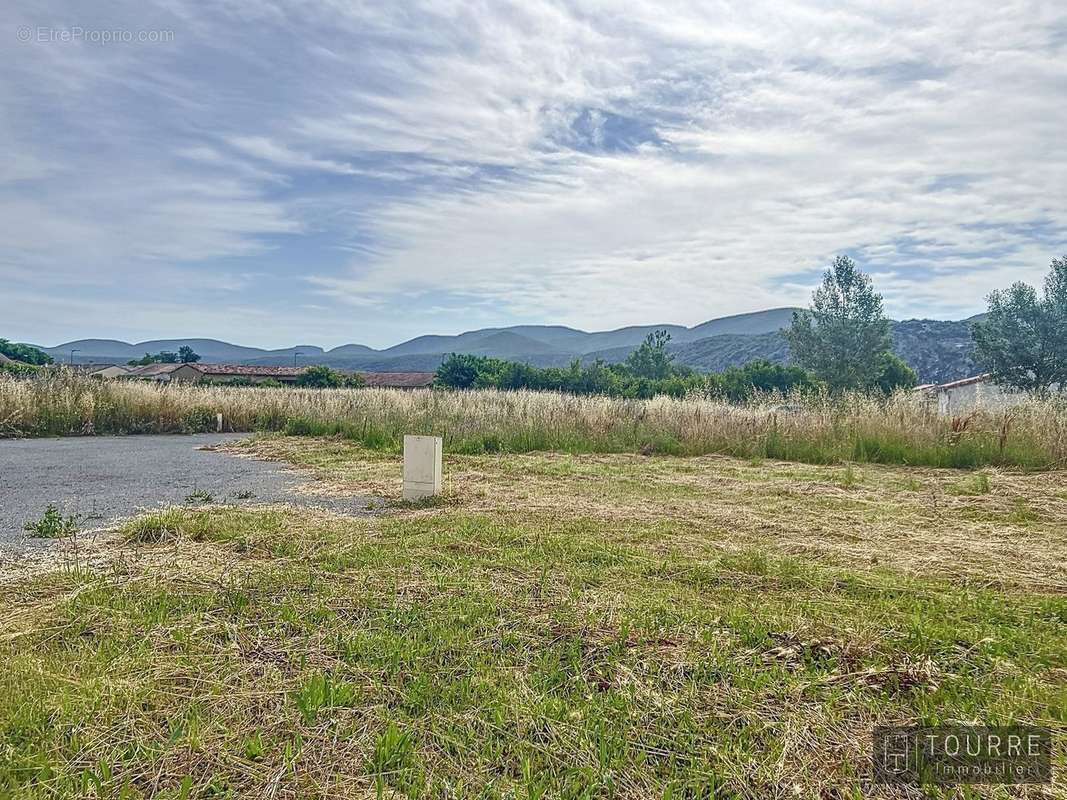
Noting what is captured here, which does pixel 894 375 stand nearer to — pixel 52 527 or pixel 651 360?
pixel 651 360

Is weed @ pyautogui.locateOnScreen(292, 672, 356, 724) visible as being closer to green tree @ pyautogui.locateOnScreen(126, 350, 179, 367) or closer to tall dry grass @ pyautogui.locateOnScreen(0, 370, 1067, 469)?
tall dry grass @ pyautogui.locateOnScreen(0, 370, 1067, 469)

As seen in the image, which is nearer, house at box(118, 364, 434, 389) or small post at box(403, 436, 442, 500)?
small post at box(403, 436, 442, 500)

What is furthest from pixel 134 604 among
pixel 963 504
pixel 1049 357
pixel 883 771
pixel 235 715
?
pixel 1049 357

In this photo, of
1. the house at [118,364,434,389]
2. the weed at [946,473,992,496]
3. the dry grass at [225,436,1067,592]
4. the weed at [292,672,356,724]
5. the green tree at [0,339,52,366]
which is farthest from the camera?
the green tree at [0,339,52,366]

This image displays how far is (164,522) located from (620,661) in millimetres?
3411

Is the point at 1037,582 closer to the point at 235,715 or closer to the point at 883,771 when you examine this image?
the point at 883,771

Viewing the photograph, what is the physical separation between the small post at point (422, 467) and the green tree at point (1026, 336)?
3170cm

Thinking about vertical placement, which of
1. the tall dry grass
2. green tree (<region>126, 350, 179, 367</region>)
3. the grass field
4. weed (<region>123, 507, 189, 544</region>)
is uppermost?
green tree (<region>126, 350, 179, 367</region>)

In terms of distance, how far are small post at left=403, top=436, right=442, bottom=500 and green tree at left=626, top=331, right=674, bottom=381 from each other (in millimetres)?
A: 37156

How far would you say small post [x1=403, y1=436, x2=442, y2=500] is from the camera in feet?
18.8

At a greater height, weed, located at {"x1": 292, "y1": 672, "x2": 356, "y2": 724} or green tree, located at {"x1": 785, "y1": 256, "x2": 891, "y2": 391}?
green tree, located at {"x1": 785, "y1": 256, "x2": 891, "y2": 391}

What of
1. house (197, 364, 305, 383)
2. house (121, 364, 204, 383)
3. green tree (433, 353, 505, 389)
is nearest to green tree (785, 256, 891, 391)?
green tree (433, 353, 505, 389)

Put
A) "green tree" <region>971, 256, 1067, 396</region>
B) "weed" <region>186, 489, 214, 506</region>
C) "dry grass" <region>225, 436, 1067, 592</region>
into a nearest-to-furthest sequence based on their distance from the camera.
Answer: "dry grass" <region>225, 436, 1067, 592</region> → "weed" <region>186, 489, 214, 506</region> → "green tree" <region>971, 256, 1067, 396</region>

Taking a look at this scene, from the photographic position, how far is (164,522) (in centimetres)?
411
